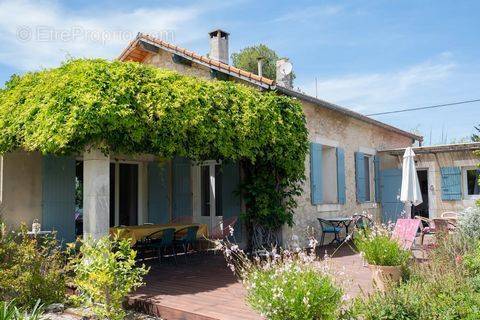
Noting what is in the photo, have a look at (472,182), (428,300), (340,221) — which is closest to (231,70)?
(340,221)

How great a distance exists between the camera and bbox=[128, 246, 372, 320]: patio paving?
526 centimetres

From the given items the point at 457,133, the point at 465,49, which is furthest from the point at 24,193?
the point at 457,133

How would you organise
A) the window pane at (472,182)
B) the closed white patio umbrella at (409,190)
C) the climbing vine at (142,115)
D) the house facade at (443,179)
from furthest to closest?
the window pane at (472,182), the house facade at (443,179), the closed white patio umbrella at (409,190), the climbing vine at (142,115)

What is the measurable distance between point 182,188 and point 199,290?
5377mm

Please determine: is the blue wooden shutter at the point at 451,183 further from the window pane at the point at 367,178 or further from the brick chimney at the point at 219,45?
the brick chimney at the point at 219,45

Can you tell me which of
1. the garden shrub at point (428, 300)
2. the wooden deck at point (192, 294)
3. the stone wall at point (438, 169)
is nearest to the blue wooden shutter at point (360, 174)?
the stone wall at point (438, 169)

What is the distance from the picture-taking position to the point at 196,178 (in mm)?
11578

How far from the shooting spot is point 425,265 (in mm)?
5445

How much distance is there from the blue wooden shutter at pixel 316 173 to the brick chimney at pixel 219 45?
10.9ft

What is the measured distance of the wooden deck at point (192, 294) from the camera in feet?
17.2

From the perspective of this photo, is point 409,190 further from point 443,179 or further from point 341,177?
point 443,179

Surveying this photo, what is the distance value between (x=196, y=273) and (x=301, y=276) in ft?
13.7

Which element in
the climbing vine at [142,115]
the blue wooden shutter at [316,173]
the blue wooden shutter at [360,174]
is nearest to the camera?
the climbing vine at [142,115]

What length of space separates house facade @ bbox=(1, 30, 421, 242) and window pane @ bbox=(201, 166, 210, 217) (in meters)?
0.03
